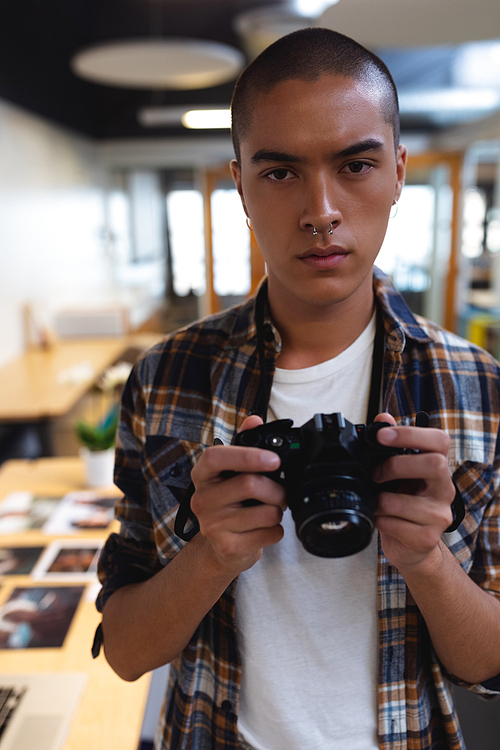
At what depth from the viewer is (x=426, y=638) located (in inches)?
37.2

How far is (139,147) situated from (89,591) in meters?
6.67

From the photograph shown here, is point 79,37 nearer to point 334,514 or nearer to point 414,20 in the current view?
point 414,20

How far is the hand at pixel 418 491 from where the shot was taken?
0.69 meters

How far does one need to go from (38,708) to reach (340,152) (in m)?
1.25

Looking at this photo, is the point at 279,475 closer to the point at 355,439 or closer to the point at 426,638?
the point at 355,439

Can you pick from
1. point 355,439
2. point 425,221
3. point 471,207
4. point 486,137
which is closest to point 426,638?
point 355,439

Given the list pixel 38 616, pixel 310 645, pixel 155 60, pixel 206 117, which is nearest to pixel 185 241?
pixel 206 117

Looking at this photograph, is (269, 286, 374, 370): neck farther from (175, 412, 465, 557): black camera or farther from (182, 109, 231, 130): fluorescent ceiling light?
(182, 109, 231, 130): fluorescent ceiling light

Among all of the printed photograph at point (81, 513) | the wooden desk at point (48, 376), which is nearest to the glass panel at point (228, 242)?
the wooden desk at point (48, 376)

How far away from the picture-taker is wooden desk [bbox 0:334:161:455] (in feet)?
10.6

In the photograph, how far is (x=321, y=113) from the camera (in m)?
0.83

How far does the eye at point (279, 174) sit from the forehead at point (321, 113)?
0.12ft

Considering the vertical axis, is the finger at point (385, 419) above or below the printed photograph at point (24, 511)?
above

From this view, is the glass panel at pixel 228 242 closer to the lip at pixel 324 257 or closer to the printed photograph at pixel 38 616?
the printed photograph at pixel 38 616
